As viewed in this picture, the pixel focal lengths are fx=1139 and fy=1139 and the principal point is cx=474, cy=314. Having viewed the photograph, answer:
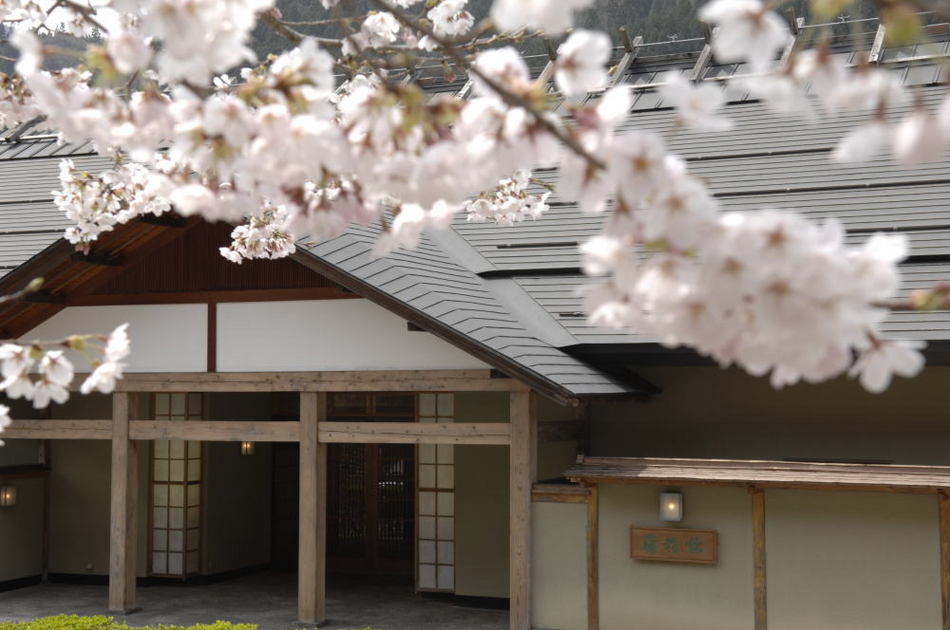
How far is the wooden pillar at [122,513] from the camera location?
9.94m

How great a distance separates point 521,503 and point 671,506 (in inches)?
45.0

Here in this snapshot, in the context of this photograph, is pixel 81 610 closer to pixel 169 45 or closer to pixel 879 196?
pixel 879 196

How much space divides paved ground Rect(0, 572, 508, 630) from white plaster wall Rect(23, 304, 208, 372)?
2.24 m

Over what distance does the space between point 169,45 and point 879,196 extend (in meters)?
9.56

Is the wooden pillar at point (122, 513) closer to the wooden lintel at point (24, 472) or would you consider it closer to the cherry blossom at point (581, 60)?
the wooden lintel at point (24, 472)

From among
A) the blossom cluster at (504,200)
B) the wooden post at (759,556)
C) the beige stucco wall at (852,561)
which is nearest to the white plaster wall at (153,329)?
the blossom cluster at (504,200)

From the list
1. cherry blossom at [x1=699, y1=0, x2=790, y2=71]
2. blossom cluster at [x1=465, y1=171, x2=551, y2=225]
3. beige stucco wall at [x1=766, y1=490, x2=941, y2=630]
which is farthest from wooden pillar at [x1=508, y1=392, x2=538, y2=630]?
cherry blossom at [x1=699, y1=0, x2=790, y2=71]

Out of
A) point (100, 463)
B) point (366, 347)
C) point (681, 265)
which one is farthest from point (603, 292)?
point (100, 463)

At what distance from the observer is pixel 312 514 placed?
9367mm

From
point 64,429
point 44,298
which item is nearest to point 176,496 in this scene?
point 64,429

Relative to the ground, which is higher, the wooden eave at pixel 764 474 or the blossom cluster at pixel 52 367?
the blossom cluster at pixel 52 367

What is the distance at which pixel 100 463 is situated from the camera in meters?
12.2

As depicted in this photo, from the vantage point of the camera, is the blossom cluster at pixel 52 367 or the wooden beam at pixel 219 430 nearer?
the blossom cluster at pixel 52 367

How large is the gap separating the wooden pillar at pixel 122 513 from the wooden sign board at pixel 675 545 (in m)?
4.46
